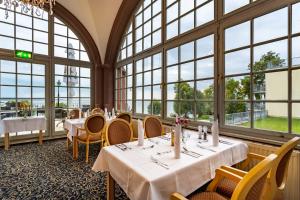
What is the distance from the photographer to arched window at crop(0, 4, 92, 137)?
14.7ft

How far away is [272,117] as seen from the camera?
2164 millimetres

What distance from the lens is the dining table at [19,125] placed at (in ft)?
13.2

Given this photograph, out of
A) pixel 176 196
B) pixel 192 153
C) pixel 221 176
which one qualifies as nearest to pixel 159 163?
pixel 176 196

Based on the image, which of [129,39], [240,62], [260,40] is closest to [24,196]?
[240,62]

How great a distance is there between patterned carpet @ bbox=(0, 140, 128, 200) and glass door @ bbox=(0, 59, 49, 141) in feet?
3.86

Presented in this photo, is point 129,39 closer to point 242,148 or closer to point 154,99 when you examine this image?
point 154,99

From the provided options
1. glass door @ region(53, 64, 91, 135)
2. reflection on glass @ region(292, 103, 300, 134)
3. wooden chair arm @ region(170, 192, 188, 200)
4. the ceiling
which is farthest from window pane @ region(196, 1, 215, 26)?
glass door @ region(53, 64, 91, 135)

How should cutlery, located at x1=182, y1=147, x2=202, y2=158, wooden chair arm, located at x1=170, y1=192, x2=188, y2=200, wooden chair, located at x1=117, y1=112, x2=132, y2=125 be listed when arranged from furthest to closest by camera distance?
wooden chair, located at x1=117, y1=112, x2=132, y2=125, cutlery, located at x1=182, y1=147, x2=202, y2=158, wooden chair arm, located at x1=170, y1=192, x2=188, y2=200

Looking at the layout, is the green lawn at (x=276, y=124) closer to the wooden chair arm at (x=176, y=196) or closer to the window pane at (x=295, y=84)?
the window pane at (x=295, y=84)

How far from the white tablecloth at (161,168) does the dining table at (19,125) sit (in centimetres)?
353

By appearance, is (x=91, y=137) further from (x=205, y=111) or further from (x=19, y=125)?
(x=205, y=111)

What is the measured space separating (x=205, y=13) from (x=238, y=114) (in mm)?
1765

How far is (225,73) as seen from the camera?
2.63 metres

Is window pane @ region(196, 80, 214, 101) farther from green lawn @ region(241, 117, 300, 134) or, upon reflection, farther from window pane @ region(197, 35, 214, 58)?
green lawn @ region(241, 117, 300, 134)
